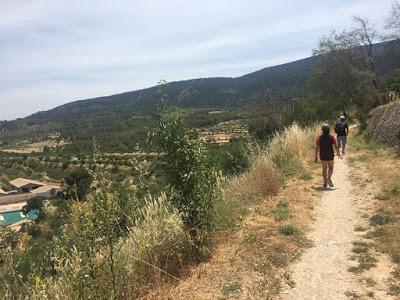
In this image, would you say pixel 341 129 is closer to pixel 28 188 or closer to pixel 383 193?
pixel 383 193

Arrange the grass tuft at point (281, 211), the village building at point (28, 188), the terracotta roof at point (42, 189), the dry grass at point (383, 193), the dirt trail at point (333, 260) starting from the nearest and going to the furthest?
1. the dirt trail at point (333, 260)
2. the dry grass at point (383, 193)
3. the grass tuft at point (281, 211)
4. the terracotta roof at point (42, 189)
5. the village building at point (28, 188)

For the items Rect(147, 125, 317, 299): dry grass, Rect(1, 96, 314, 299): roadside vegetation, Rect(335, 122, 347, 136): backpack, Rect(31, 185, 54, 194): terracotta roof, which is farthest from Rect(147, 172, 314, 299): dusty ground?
Rect(31, 185, 54, 194): terracotta roof

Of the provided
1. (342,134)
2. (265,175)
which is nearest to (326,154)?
(265,175)

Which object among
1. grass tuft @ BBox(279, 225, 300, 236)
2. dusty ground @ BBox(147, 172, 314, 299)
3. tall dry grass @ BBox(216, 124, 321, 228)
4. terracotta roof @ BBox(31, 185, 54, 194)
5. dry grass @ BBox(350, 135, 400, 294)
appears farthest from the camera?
terracotta roof @ BBox(31, 185, 54, 194)

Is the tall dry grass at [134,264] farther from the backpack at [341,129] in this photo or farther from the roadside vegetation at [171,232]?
the backpack at [341,129]

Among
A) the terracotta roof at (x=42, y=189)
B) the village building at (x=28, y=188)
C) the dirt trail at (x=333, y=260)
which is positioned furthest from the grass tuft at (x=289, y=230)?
the terracotta roof at (x=42, y=189)

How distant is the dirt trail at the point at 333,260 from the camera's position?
16.4 feet

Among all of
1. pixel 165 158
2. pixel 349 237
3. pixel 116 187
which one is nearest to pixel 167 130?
pixel 165 158

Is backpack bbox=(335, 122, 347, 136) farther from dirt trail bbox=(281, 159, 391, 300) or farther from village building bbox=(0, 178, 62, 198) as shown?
village building bbox=(0, 178, 62, 198)

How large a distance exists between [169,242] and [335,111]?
28077mm

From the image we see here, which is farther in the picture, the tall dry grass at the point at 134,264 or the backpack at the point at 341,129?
the backpack at the point at 341,129

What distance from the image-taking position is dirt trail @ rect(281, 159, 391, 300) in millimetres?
5004

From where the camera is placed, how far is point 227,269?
5.98 m

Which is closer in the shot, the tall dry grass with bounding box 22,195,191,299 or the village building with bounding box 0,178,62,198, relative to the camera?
the tall dry grass with bounding box 22,195,191,299
